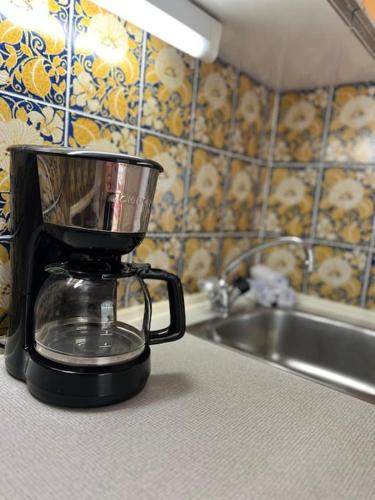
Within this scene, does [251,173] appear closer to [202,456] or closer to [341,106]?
[341,106]

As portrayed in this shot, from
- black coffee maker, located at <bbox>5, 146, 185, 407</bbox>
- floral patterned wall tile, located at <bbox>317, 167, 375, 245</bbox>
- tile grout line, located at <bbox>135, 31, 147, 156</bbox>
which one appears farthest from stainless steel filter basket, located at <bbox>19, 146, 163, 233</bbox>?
floral patterned wall tile, located at <bbox>317, 167, 375, 245</bbox>

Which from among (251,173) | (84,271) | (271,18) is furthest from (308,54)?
(84,271)

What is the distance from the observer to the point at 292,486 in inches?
19.1

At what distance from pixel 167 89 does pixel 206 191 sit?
→ 1.11 feet

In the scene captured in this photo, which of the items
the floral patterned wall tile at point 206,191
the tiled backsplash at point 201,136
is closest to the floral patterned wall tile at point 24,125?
the tiled backsplash at point 201,136

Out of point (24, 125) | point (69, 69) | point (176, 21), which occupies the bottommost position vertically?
point (24, 125)

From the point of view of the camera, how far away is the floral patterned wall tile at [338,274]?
1338 millimetres

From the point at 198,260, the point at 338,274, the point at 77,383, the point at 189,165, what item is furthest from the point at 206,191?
the point at 77,383

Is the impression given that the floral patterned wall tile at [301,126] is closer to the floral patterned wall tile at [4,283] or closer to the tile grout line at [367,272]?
the tile grout line at [367,272]

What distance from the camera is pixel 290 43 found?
1085mm

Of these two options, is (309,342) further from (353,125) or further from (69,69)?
(69,69)

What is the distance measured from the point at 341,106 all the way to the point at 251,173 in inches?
14.8

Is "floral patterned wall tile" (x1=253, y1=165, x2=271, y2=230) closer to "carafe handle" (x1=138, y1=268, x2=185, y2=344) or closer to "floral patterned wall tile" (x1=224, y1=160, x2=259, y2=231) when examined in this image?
"floral patterned wall tile" (x1=224, y1=160, x2=259, y2=231)

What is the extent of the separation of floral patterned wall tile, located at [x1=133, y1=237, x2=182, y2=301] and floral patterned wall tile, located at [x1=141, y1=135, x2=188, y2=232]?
4cm
